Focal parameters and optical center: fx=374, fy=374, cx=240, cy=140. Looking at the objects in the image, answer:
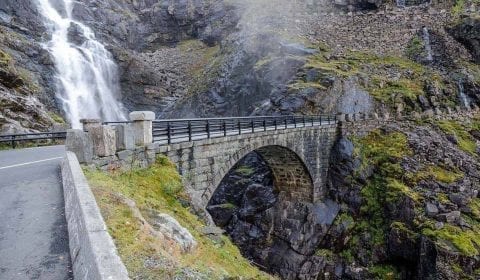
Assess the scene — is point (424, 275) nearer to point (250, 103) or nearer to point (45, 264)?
point (45, 264)

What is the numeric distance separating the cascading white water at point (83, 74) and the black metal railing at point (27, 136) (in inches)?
580

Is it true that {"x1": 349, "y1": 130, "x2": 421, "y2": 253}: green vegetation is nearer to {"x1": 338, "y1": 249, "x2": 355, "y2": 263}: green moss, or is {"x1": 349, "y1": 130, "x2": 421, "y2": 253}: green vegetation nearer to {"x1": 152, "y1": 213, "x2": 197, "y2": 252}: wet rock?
{"x1": 338, "y1": 249, "x2": 355, "y2": 263}: green moss

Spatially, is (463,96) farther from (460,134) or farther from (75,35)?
(75,35)

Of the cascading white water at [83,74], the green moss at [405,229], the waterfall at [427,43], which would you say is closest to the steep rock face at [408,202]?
the green moss at [405,229]

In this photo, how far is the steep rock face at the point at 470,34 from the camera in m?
39.1

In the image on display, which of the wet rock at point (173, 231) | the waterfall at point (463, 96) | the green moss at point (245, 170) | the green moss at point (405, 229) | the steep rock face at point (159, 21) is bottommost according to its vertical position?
the green moss at point (405, 229)

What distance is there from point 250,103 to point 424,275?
23450 mm

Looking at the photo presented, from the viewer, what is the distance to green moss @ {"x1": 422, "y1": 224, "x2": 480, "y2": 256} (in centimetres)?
1742

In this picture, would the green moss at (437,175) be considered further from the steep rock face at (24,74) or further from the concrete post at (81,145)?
the steep rock face at (24,74)

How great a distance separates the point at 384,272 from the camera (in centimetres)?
2083

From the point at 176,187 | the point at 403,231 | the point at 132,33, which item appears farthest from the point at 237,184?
the point at 132,33

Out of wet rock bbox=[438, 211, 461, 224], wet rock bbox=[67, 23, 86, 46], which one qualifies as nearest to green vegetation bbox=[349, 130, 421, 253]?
wet rock bbox=[438, 211, 461, 224]

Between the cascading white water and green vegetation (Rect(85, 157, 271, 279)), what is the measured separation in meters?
28.5

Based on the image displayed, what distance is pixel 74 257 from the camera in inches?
202
